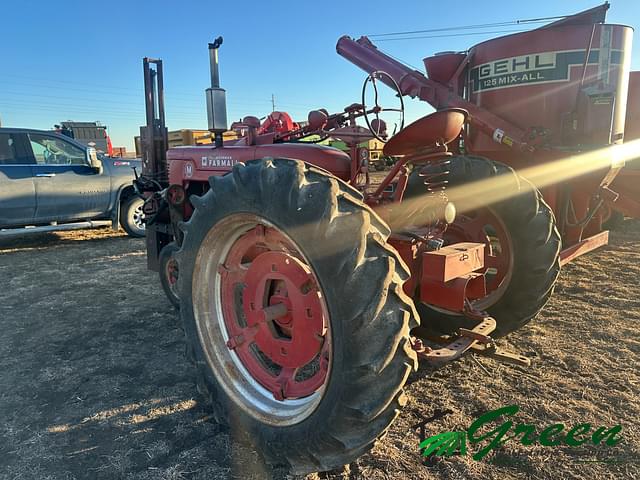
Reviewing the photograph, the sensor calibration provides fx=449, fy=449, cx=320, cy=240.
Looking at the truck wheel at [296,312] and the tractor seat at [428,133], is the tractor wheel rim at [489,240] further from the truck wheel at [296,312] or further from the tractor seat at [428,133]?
the truck wheel at [296,312]

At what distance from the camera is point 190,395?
9.50 feet

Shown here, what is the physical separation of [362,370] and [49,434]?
1.96 meters

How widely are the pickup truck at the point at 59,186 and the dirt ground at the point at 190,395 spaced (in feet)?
10.0

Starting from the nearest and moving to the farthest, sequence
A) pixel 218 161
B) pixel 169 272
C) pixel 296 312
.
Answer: pixel 296 312
pixel 218 161
pixel 169 272

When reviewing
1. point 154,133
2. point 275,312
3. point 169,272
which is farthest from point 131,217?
point 275,312

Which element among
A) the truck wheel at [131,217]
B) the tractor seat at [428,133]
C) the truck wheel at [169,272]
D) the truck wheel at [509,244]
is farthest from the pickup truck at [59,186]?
the tractor seat at [428,133]

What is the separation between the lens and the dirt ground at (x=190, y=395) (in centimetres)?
222

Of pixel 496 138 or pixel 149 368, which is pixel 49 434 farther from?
pixel 496 138

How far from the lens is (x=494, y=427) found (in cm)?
248

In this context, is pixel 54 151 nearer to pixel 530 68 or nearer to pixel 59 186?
pixel 59 186

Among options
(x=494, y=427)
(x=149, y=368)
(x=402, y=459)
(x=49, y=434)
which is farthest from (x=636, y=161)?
(x=49, y=434)

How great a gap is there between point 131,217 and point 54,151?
5.48 ft

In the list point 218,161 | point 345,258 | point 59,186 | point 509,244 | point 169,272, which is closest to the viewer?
point 345,258

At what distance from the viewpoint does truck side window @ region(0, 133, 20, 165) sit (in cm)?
Result: 714
